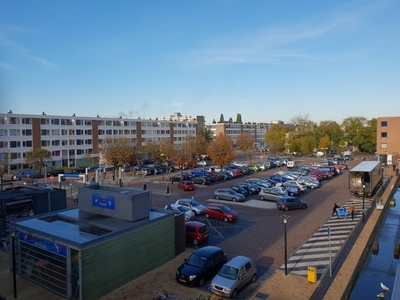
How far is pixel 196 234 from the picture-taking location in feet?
58.1

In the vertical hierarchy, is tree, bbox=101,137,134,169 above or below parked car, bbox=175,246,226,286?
above

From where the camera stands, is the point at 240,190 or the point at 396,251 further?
the point at 240,190

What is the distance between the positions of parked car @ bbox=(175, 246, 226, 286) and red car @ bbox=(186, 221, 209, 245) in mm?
3343

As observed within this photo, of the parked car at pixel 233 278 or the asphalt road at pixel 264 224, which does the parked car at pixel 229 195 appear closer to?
the asphalt road at pixel 264 224

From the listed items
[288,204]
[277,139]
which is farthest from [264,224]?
[277,139]

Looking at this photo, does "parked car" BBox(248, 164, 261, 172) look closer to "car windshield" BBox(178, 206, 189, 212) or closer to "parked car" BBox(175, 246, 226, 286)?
"car windshield" BBox(178, 206, 189, 212)

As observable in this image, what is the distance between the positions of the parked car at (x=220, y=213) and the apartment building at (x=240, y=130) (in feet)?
301

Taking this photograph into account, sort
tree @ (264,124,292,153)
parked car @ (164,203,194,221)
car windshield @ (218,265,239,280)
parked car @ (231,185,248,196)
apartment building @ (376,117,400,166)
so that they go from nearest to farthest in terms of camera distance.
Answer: car windshield @ (218,265,239,280)
parked car @ (164,203,194,221)
parked car @ (231,185,248,196)
apartment building @ (376,117,400,166)
tree @ (264,124,292,153)

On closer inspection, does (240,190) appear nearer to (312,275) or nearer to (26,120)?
(312,275)

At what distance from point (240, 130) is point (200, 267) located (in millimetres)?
120029

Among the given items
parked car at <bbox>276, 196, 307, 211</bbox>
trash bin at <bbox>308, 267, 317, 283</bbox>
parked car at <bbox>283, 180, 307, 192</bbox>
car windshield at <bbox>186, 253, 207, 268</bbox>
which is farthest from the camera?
parked car at <bbox>283, 180, 307, 192</bbox>

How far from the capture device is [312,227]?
2091cm

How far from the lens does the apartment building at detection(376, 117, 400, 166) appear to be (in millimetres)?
63231

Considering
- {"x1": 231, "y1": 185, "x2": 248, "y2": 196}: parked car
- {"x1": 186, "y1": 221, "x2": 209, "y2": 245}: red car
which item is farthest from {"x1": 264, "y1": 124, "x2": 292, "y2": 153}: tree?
{"x1": 186, "y1": 221, "x2": 209, "y2": 245}: red car
